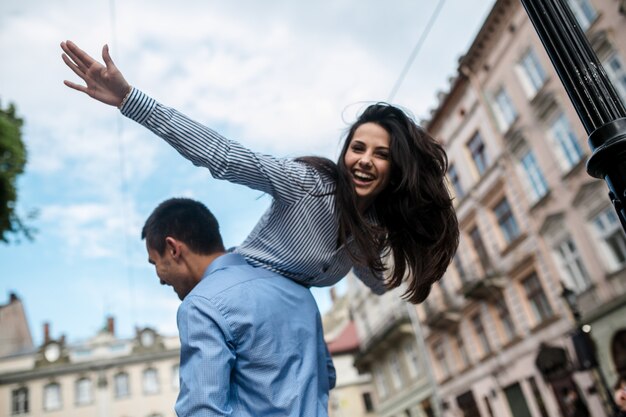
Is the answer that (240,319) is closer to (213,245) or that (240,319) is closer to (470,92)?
(213,245)

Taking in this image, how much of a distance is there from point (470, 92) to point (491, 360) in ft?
34.4

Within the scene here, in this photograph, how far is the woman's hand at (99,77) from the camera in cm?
170

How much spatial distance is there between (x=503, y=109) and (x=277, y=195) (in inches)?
777

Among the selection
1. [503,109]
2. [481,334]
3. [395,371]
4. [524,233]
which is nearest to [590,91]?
[524,233]

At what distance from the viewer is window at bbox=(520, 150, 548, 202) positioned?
17.8 metres

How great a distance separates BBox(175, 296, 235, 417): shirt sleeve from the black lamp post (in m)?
1.15

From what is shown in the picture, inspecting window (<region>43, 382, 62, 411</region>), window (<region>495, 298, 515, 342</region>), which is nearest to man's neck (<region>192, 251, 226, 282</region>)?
window (<region>495, 298, 515, 342</region>)

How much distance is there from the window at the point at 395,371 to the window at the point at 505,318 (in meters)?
11.2

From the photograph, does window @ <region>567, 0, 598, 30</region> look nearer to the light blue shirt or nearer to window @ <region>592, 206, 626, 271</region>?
window @ <region>592, 206, 626, 271</region>

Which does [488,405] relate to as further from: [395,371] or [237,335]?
[237,335]

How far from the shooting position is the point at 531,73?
58.7 feet

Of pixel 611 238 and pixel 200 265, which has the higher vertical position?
pixel 611 238

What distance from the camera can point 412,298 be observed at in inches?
88.4

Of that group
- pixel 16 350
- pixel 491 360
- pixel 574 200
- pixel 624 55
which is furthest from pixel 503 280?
pixel 16 350
